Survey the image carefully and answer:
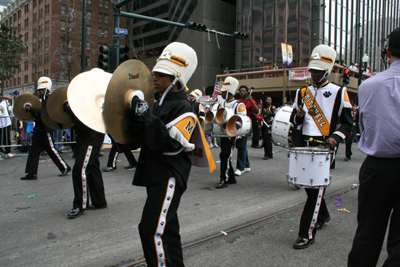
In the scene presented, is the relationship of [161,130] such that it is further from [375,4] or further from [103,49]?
[375,4]

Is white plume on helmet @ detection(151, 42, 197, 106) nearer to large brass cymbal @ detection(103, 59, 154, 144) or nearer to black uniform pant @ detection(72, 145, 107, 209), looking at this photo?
large brass cymbal @ detection(103, 59, 154, 144)

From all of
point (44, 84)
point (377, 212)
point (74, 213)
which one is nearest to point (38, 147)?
point (44, 84)

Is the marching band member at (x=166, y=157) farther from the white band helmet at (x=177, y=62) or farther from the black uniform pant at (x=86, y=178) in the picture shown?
the black uniform pant at (x=86, y=178)

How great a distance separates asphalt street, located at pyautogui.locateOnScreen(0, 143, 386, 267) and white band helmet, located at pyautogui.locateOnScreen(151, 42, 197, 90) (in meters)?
1.97

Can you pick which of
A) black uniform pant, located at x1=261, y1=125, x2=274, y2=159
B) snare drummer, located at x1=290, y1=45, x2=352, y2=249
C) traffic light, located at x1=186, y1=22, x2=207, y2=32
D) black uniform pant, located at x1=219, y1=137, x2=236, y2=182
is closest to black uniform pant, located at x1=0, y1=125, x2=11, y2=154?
traffic light, located at x1=186, y1=22, x2=207, y2=32

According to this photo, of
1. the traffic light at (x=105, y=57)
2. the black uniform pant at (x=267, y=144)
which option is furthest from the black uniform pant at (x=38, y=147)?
the black uniform pant at (x=267, y=144)

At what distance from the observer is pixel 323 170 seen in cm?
381

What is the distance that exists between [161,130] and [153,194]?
0.57 m

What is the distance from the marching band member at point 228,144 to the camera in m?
6.89

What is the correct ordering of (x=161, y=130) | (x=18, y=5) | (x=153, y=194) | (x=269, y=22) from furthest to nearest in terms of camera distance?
(x=18, y=5) < (x=269, y=22) < (x=153, y=194) < (x=161, y=130)

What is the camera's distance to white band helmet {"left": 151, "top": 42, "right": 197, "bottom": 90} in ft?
8.61

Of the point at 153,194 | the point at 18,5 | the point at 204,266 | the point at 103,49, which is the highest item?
the point at 18,5

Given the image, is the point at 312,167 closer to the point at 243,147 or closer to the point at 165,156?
the point at 165,156

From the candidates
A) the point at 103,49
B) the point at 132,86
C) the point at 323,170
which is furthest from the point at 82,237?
the point at 103,49
